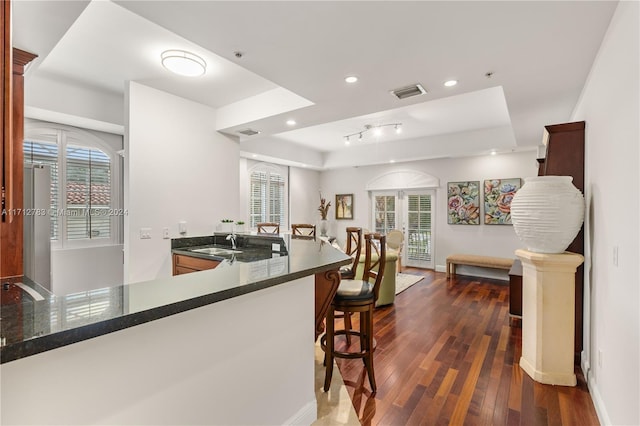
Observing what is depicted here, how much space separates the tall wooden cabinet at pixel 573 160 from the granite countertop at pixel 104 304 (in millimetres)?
2494

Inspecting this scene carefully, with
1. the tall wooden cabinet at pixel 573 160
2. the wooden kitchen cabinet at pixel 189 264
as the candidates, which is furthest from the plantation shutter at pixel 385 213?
the wooden kitchen cabinet at pixel 189 264

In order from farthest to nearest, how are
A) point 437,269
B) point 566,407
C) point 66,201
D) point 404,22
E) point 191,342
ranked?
point 437,269
point 66,201
point 566,407
point 404,22
point 191,342

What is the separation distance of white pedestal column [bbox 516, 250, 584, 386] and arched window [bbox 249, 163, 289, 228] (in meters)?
5.18

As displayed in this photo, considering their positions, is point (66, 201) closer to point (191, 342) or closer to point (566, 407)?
point (191, 342)

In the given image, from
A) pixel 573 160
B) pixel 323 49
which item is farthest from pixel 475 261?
pixel 323 49

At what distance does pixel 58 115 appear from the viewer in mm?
3271

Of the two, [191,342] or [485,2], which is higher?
[485,2]

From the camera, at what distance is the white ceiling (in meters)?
1.71

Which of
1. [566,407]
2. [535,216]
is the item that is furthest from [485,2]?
[566,407]

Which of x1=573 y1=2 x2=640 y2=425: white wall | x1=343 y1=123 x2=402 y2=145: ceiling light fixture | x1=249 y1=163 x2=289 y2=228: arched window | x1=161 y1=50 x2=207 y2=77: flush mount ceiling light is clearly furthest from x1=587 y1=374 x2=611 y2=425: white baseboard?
x1=249 y1=163 x2=289 y2=228: arched window

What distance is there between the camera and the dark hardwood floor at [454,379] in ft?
6.50

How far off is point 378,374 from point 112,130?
13.7 ft

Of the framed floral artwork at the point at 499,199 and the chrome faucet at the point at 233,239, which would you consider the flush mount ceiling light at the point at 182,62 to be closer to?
the chrome faucet at the point at 233,239

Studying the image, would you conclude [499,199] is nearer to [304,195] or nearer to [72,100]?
[304,195]
